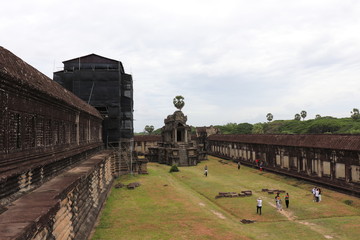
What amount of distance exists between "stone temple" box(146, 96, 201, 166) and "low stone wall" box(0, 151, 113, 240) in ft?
101

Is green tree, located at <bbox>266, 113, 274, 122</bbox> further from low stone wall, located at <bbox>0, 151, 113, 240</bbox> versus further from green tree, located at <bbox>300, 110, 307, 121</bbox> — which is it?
low stone wall, located at <bbox>0, 151, 113, 240</bbox>

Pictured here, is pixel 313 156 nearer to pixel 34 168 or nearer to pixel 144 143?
pixel 34 168

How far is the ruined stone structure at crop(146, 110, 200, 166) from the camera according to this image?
1827 inches

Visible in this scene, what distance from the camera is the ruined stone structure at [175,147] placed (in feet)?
152

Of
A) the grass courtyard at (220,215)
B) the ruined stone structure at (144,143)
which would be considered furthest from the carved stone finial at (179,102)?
the grass courtyard at (220,215)

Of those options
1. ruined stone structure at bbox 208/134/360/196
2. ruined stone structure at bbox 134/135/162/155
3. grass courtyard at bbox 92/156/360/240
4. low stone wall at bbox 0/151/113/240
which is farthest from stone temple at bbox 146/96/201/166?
low stone wall at bbox 0/151/113/240

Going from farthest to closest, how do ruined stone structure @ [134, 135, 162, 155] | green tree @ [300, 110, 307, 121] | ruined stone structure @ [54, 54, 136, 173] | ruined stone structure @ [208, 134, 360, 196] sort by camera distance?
green tree @ [300, 110, 307, 121] < ruined stone structure @ [134, 135, 162, 155] < ruined stone structure @ [54, 54, 136, 173] < ruined stone structure @ [208, 134, 360, 196]

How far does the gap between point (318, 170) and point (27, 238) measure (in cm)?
2658

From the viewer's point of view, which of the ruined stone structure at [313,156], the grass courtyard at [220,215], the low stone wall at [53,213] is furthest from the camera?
the ruined stone structure at [313,156]

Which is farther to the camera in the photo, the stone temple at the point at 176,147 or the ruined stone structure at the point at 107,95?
the stone temple at the point at 176,147

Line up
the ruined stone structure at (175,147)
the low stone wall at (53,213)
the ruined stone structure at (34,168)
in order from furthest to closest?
the ruined stone structure at (175,147) → the ruined stone structure at (34,168) → the low stone wall at (53,213)

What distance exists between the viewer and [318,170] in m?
26.3

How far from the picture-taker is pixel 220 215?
17.5 m

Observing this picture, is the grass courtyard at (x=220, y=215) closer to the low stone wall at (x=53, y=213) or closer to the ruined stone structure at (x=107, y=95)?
the low stone wall at (x=53, y=213)
